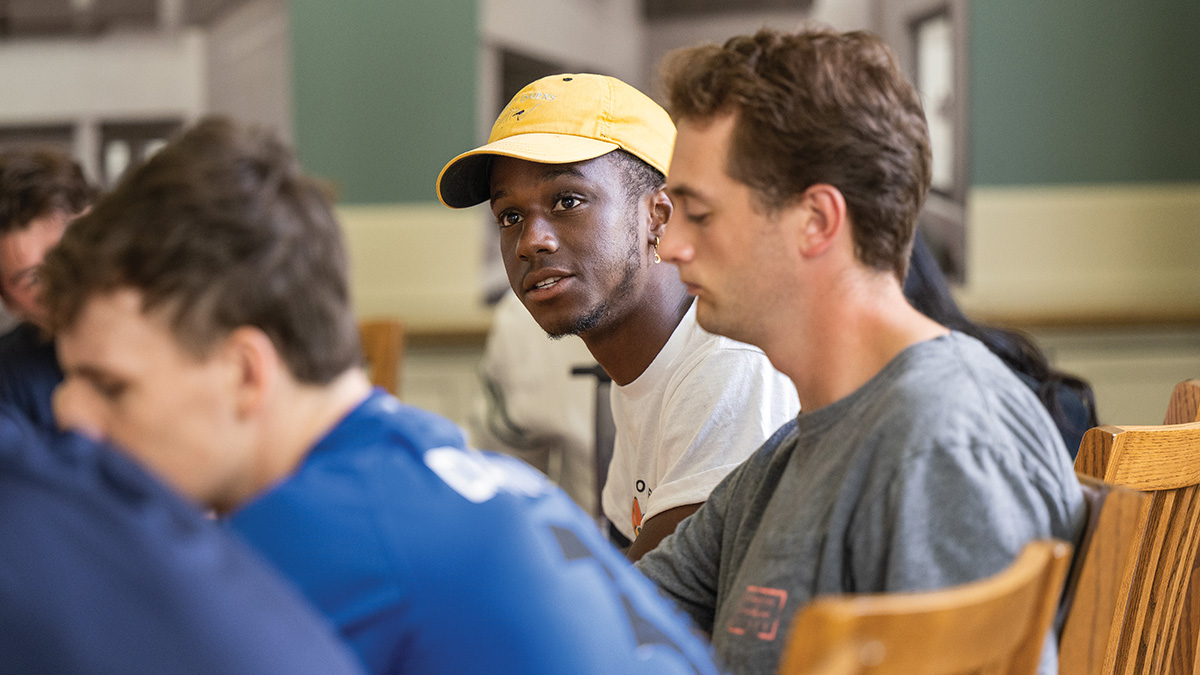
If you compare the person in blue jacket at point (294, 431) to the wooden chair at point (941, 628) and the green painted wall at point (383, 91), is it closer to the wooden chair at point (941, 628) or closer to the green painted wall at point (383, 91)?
the wooden chair at point (941, 628)

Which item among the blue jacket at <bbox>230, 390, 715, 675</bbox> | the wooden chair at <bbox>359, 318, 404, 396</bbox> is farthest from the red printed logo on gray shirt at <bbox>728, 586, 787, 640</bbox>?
the wooden chair at <bbox>359, 318, 404, 396</bbox>

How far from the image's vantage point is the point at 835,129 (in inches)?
39.0

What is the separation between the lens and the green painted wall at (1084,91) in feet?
11.7

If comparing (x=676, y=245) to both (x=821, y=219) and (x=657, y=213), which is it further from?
(x=657, y=213)

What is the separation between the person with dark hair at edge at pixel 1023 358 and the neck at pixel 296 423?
1297 millimetres

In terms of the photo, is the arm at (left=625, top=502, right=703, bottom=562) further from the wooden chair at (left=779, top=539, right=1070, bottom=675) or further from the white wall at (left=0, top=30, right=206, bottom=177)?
the white wall at (left=0, top=30, right=206, bottom=177)

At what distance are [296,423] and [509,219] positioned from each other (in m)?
0.95

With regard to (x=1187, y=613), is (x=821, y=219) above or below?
above

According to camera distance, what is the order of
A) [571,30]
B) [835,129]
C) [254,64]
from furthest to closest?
[254,64], [571,30], [835,129]

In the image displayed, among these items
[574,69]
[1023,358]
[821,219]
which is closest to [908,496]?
[821,219]

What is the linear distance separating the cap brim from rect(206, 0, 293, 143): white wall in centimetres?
222

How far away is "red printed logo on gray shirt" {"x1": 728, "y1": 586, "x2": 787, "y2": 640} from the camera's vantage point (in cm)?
91

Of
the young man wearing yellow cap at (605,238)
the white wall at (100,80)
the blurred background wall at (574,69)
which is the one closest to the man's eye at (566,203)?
the young man wearing yellow cap at (605,238)

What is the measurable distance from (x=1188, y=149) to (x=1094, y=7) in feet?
1.89
